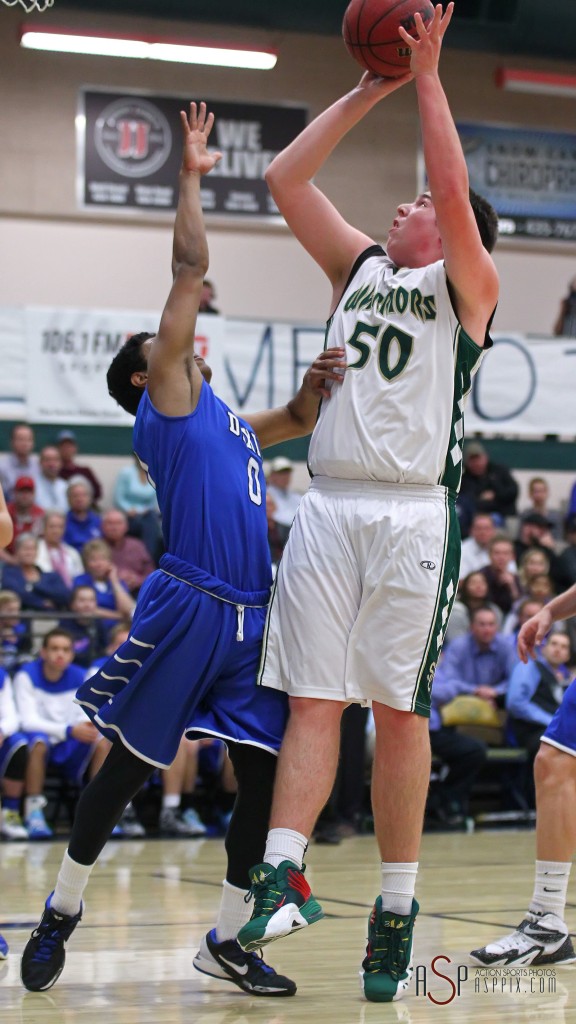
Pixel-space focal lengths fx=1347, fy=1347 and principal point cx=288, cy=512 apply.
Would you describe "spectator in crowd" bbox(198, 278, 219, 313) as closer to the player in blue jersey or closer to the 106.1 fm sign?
the 106.1 fm sign

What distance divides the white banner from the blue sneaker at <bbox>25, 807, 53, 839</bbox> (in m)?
4.77

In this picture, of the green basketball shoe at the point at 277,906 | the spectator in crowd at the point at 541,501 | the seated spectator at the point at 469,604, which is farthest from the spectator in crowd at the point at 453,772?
the green basketball shoe at the point at 277,906

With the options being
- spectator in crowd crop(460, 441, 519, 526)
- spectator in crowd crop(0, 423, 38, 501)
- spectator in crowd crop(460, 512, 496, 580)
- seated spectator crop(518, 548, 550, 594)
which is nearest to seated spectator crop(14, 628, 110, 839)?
spectator in crowd crop(0, 423, 38, 501)

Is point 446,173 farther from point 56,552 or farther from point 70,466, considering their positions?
point 70,466

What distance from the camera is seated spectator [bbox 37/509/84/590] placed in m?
11.1

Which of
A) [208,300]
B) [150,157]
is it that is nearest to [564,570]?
[208,300]

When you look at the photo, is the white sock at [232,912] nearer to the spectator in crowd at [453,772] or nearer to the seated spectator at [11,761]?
the seated spectator at [11,761]

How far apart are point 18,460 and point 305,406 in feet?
27.9

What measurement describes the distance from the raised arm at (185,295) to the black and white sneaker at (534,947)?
2.02 meters

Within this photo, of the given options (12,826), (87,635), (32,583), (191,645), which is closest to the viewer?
(191,645)

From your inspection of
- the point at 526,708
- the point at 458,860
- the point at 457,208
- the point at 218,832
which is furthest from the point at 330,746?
the point at 526,708

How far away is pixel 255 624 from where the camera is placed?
413 cm

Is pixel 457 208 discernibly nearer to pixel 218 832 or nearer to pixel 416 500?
pixel 416 500

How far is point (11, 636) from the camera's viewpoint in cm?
979
